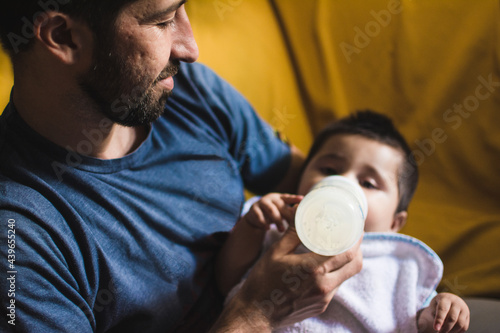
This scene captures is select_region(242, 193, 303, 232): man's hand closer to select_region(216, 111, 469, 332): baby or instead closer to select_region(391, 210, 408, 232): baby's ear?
select_region(216, 111, 469, 332): baby

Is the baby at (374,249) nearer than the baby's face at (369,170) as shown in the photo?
Yes

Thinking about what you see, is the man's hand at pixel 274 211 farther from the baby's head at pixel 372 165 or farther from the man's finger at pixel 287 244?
the baby's head at pixel 372 165

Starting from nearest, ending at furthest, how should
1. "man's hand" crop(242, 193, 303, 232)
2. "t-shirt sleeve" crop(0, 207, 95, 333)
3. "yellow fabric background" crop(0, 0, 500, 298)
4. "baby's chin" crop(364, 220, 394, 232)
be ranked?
"t-shirt sleeve" crop(0, 207, 95, 333) → "man's hand" crop(242, 193, 303, 232) → "baby's chin" crop(364, 220, 394, 232) → "yellow fabric background" crop(0, 0, 500, 298)

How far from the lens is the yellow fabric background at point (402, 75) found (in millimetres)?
1533

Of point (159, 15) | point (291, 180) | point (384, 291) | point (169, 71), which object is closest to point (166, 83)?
point (169, 71)

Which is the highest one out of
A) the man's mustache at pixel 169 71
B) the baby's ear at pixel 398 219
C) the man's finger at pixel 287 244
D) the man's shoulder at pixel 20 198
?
the man's mustache at pixel 169 71

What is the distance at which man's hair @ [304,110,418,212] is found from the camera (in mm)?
1277

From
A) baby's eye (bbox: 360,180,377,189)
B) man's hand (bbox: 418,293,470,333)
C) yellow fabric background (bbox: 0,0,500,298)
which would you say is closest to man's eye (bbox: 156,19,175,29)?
yellow fabric background (bbox: 0,0,500,298)

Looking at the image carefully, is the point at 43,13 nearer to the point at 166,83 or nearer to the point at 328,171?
the point at 166,83

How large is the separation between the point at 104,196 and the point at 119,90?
0.73 ft

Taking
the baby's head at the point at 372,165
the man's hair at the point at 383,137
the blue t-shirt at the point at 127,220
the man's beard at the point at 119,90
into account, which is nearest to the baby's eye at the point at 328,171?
the baby's head at the point at 372,165

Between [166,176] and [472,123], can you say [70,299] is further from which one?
[472,123]

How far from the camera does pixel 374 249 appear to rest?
113 cm

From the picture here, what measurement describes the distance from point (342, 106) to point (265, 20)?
0.45 metres
